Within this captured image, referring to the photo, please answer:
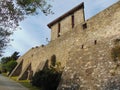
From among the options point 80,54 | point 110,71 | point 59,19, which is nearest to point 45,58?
point 59,19

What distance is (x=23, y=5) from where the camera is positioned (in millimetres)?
14203

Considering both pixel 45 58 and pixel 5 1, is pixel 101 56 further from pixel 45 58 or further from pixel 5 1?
pixel 45 58

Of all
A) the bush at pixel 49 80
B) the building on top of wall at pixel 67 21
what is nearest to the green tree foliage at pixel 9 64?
the building on top of wall at pixel 67 21

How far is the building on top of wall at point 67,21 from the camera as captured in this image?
1117 inches

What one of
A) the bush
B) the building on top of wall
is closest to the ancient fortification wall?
the bush

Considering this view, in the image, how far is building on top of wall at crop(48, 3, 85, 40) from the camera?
93.0ft

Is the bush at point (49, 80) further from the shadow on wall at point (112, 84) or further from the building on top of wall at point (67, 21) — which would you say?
the building on top of wall at point (67, 21)

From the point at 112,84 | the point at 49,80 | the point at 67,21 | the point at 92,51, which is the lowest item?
the point at 112,84

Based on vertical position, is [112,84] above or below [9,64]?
below

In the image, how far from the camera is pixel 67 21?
29.9 metres

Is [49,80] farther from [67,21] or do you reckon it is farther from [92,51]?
[67,21]

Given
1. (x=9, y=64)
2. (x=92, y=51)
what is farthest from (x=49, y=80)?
(x=9, y=64)

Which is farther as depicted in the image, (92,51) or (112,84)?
(92,51)

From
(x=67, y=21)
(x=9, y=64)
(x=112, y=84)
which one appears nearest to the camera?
(x=112, y=84)
